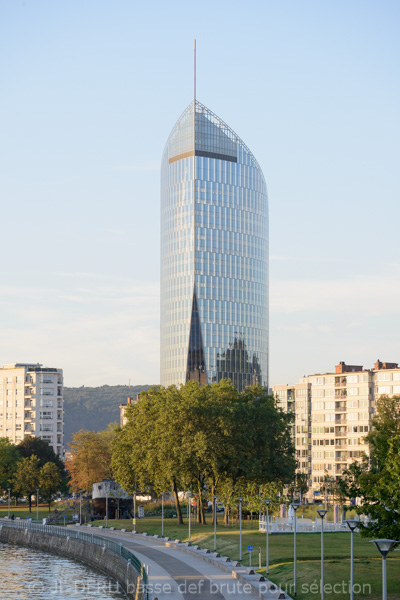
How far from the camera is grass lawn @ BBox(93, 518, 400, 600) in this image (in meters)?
56.3

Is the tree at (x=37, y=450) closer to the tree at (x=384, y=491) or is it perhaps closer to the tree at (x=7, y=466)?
the tree at (x=7, y=466)

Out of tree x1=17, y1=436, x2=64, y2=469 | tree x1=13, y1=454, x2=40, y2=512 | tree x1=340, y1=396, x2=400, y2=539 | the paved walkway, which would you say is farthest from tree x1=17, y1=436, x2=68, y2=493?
tree x1=340, y1=396, x2=400, y2=539

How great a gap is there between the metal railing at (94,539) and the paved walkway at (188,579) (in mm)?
1308

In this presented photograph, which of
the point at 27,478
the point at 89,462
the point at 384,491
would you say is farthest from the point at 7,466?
the point at 384,491

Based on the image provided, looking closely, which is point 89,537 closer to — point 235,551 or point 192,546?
point 192,546

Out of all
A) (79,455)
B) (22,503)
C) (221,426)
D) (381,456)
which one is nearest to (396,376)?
(79,455)

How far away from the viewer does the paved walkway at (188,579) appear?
193 ft

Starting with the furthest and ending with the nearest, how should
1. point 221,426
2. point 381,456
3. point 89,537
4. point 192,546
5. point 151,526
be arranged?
point 151,526 < point 221,426 < point 89,537 < point 192,546 < point 381,456

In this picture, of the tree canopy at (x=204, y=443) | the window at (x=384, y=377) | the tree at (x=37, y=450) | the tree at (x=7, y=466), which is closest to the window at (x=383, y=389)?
the window at (x=384, y=377)

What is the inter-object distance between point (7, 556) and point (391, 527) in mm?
69156

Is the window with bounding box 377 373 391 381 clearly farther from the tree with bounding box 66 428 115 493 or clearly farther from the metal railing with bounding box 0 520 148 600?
the metal railing with bounding box 0 520 148 600

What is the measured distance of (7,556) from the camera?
361 feet

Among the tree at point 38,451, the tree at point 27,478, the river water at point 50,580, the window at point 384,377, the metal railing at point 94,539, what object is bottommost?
the river water at point 50,580

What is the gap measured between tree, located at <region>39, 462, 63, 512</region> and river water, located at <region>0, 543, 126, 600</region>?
5584 centimetres
